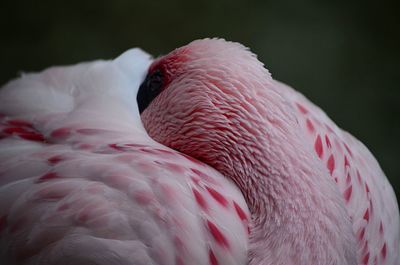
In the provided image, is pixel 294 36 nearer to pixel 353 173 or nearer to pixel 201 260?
pixel 353 173

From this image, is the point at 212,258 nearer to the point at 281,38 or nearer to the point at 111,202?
the point at 111,202

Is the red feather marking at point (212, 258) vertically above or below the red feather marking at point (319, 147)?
below

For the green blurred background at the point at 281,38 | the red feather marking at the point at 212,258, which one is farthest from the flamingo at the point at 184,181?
the green blurred background at the point at 281,38

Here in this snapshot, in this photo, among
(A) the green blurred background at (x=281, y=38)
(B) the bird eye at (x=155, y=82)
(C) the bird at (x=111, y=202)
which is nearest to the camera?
(C) the bird at (x=111, y=202)

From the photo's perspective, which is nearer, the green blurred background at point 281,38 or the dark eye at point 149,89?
the dark eye at point 149,89

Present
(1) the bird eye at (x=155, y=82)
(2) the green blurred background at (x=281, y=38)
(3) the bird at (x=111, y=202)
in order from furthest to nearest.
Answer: (2) the green blurred background at (x=281, y=38), (1) the bird eye at (x=155, y=82), (3) the bird at (x=111, y=202)

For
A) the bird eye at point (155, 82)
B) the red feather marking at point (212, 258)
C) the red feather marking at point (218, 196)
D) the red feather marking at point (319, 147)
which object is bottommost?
the red feather marking at point (212, 258)

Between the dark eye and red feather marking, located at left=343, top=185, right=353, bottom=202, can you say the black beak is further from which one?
red feather marking, located at left=343, top=185, right=353, bottom=202

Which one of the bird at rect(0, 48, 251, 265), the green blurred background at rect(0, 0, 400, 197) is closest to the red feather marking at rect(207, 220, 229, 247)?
the bird at rect(0, 48, 251, 265)

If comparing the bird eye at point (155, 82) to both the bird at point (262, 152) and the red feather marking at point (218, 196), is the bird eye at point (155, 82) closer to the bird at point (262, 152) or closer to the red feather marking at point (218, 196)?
the bird at point (262, 152)
